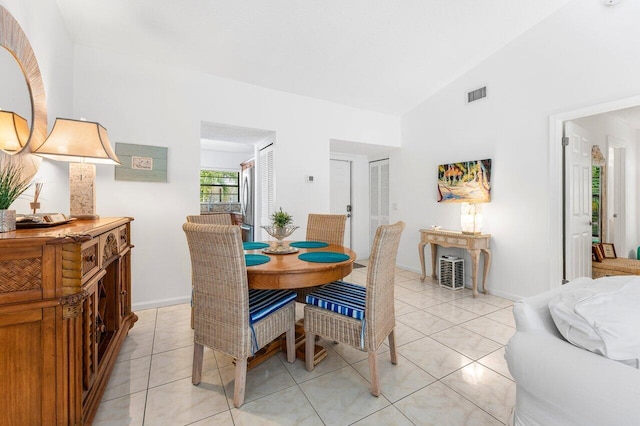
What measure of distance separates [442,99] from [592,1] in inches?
66.5

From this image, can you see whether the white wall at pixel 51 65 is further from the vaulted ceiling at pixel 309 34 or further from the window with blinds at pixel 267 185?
the window with blinds at pixel 267 185

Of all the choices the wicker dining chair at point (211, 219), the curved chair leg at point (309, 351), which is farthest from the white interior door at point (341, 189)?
the curved chair leg at point (309, 351)

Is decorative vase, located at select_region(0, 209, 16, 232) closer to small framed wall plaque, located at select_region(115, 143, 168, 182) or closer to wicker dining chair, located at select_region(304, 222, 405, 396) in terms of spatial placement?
wicker dining chair, located at select_region(304, 222, 405, 396)

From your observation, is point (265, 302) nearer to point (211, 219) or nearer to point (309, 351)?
point (309, 351)

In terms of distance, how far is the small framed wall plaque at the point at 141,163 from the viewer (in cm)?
292

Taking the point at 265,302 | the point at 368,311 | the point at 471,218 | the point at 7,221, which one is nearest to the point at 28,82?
the point at 7,221

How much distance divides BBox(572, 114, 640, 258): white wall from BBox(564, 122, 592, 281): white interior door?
1085 millimetres

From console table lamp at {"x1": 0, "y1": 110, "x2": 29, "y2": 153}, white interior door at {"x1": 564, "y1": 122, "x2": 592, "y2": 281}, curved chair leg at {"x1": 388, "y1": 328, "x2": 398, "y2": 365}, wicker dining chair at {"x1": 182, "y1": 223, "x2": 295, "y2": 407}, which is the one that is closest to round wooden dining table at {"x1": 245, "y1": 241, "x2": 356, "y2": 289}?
wicker dining chair at {"x1": 182, "y1": 223, "x2": 295, "y2": 407}

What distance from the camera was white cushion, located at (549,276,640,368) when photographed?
33.5 inches

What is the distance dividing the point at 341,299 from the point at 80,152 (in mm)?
1895

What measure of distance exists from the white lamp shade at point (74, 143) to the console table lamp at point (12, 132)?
0.29ft

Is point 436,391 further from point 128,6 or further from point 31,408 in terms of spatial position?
point 128,6

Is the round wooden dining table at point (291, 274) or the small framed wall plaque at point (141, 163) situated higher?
the small framed wall plaque at point (141, 163)

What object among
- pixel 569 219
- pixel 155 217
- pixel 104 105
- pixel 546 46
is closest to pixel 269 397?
pixel 155 217
